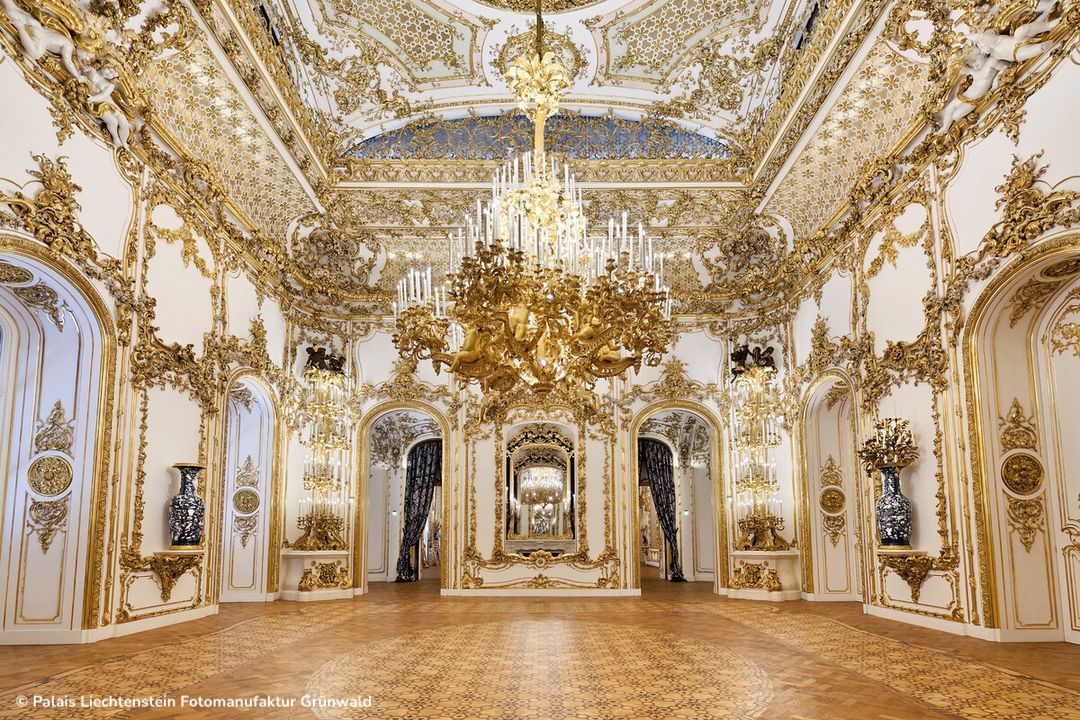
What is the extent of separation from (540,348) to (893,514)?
4.51 meters

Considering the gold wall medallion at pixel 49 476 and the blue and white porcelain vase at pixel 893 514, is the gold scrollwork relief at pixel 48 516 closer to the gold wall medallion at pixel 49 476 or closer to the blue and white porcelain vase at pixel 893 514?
the gold wall medallion at pixel 49 476

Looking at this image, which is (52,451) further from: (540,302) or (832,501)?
A: (832,501)

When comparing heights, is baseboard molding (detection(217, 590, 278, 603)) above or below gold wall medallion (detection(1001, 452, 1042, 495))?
below

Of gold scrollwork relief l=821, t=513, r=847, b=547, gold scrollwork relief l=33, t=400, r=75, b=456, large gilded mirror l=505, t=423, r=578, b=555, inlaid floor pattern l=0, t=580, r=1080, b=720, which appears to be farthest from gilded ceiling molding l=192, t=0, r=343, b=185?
gold scrollwork relief l=821, t=513, r=847, b=547

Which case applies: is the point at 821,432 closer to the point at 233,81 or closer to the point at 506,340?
the point at 506,340

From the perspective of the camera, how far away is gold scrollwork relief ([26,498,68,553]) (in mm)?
7031

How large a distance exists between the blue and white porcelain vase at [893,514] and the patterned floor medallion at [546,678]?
268cm

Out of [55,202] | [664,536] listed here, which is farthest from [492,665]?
[664,536]

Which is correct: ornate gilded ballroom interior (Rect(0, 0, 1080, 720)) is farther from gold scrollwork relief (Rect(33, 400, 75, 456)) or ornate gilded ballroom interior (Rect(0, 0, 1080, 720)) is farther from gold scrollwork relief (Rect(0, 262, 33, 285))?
gold scrollwork relief (Rect(0, 262, 33, 285))

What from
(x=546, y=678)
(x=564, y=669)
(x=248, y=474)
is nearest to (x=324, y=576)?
(x=248, y=474)

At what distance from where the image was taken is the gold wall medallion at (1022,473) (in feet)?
23.1

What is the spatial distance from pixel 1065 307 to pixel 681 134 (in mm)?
6248

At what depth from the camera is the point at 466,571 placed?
12.7 m

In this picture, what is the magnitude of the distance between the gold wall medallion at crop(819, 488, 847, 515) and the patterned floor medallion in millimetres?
5051
